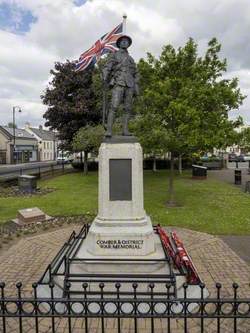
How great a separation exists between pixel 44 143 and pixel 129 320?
272ft

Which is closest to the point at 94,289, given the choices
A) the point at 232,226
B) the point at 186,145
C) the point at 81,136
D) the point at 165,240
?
the point at 165,240

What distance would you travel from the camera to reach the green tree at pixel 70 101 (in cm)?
3152

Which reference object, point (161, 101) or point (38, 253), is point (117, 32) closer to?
point (161, 101)

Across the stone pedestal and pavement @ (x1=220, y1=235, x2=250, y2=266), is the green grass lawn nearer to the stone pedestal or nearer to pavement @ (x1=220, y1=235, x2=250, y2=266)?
pavement @ (x1=220, y1=235, x2=250, y2=266)

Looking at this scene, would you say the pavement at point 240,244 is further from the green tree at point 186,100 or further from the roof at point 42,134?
the roof at point 42,134

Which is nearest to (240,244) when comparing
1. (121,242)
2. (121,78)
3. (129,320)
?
(121,242)

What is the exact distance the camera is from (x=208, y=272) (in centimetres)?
707

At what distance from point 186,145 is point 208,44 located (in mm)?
4566

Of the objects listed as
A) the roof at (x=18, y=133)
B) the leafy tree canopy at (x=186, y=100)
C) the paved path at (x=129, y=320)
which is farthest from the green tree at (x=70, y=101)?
the roof at (x=18, y=133)

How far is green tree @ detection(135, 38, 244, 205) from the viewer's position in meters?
13.5

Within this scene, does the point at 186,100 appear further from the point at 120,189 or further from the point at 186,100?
the point at 120,189

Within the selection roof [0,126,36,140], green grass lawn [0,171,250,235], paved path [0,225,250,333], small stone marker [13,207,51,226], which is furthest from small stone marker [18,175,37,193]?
roof [0,126,36,140]

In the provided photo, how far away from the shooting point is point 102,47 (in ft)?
43.0

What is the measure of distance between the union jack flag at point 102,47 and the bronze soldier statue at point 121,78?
16.5 ft
